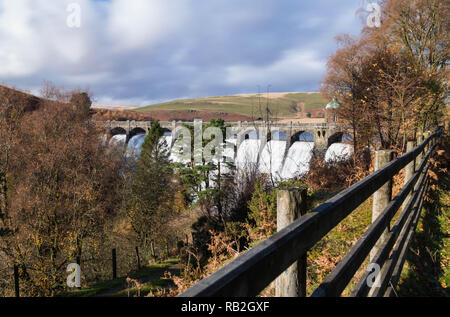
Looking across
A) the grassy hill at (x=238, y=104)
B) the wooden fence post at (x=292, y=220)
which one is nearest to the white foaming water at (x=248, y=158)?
the wooden fence post at (x=292, y=220)

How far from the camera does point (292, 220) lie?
4.71 feet

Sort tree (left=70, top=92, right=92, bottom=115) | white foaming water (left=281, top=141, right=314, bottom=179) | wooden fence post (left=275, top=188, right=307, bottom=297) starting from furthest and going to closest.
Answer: tree (left=70, top=92, right=92, bottom=115), white foaming water (left=281, top=141, right=314, bottom=179), wooden fence post (left=275, top=188, right=307, bottom=297)

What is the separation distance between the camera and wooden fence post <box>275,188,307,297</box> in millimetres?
1443

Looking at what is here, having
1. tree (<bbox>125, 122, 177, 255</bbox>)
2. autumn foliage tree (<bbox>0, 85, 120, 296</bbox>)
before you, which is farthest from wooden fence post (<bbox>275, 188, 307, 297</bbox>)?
tree (<bbox>125, 122, 177, 255</bbox>)

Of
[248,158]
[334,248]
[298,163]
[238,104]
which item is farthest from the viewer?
[238,104]

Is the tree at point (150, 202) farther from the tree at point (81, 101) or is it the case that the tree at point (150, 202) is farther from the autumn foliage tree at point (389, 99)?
the autumn foliage tree at point (389, 99)

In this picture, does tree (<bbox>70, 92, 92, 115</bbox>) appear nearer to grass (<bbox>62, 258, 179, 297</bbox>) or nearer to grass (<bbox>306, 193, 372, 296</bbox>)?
grass (<bbox>62, 258, 179, 297</bbox>)

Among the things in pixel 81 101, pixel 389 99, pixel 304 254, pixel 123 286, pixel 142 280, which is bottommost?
pixel 142 280

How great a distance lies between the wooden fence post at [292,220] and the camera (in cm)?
144

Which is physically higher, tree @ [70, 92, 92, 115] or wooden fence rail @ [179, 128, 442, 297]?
tree @ [70, 92, 92, 115]

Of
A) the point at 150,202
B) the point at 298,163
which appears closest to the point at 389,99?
the point at 150,202

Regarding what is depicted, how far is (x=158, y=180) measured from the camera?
2817 cm

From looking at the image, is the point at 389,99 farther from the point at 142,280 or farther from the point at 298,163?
the point at 298,163
